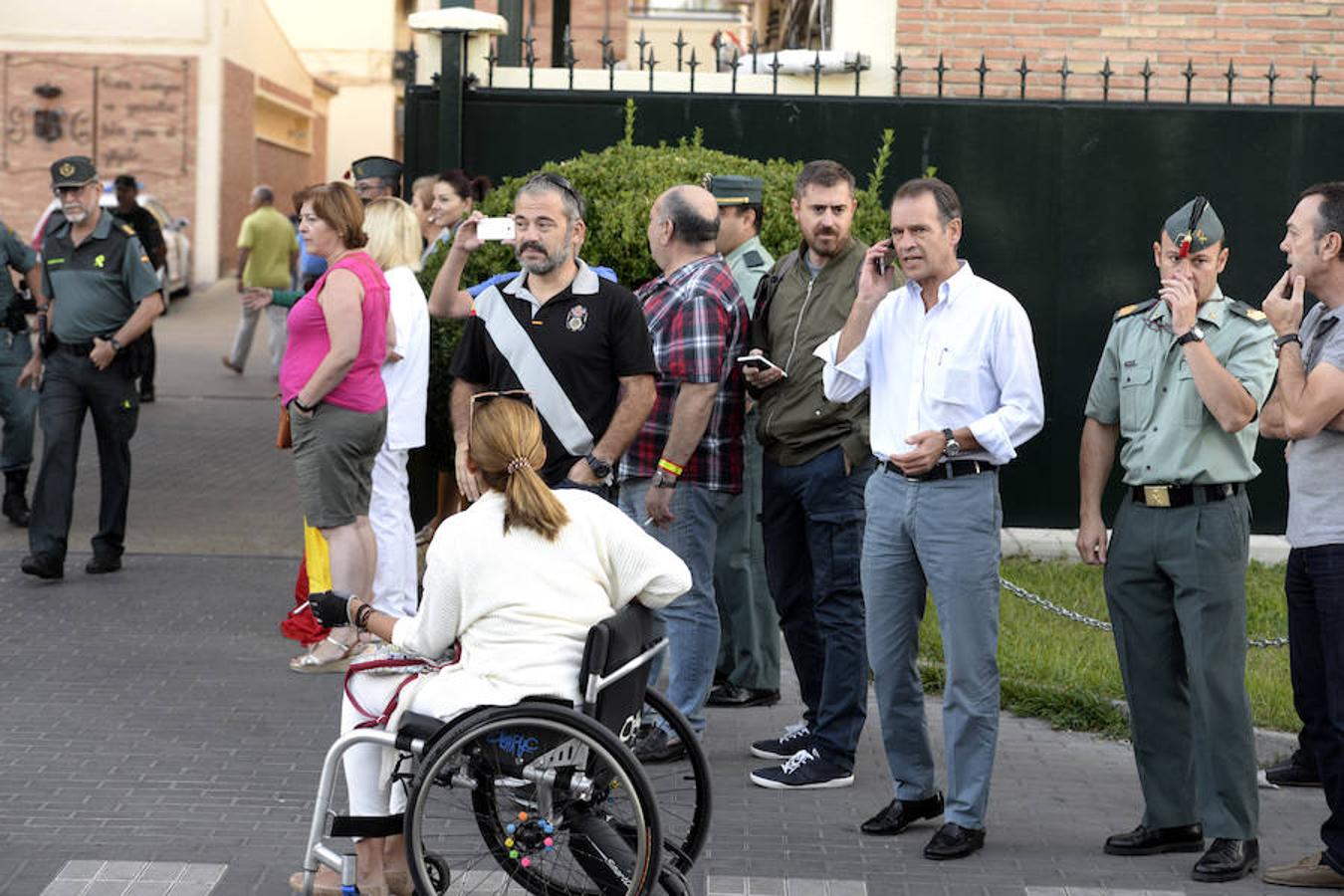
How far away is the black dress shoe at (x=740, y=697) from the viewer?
775 centimetres

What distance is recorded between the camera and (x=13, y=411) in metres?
11.5

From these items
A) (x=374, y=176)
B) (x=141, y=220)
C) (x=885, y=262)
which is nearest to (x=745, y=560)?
(x=885, y=262)

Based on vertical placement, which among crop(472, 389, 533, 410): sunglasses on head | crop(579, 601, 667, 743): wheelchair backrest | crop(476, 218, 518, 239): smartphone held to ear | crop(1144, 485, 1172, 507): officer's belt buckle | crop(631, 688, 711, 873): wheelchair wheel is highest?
crop(476, 218, 518, 239): smartphone held to ear

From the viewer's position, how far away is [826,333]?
6.55 m

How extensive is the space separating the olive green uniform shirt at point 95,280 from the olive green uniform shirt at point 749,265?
378 cm

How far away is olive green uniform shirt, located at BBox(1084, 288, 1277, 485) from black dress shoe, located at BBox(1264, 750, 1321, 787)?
1.52 meters

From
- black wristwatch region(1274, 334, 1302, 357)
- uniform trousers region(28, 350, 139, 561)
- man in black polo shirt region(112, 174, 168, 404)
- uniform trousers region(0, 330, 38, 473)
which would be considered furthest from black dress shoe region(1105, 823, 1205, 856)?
man in black polo shirt region(112, 174, 168, 404)

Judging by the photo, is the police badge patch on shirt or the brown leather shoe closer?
the brown leather shoe

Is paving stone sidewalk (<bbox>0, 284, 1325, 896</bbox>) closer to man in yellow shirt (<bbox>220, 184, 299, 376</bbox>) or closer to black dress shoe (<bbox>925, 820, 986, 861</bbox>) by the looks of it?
black dress shoe (<bbox>925, 820, 986, 861</bbox>)

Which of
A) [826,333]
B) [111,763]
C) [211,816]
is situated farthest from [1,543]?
[826,333]

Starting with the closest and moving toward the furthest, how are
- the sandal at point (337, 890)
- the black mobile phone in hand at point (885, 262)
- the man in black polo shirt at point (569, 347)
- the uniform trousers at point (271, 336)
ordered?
1. the sandal at point (337, 890)
2. the black mobile phone in hand at point (885, 262)
3. the man in black polo shirt at point (569, 347)
4. the uniform trousers at point (271, 336)

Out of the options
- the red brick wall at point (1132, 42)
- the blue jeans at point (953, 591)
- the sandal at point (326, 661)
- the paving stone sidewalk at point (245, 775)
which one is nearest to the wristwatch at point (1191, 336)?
the blue jeans at point (953, 591)

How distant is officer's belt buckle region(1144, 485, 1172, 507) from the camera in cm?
569

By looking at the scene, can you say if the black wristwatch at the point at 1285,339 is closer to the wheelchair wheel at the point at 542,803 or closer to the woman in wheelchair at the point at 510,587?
the woman in wheelchair at the point at 510,587
